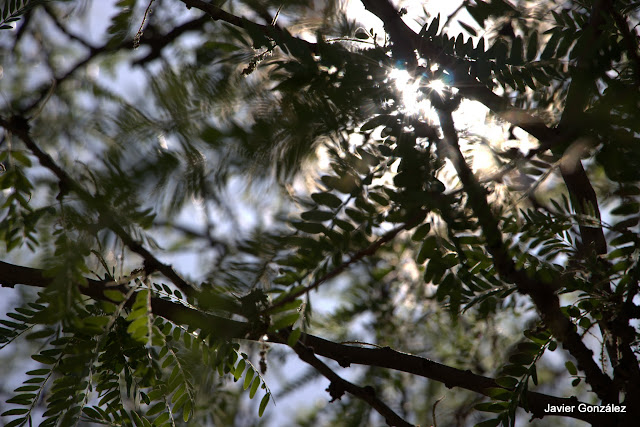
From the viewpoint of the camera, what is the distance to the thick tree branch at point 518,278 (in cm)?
48

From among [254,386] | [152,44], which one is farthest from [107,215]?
[152,44]

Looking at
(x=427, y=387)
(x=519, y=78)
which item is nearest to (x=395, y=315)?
(x=427, y=387)

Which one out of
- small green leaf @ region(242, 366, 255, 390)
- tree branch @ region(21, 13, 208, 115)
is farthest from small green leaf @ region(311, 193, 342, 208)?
tree branch @ region(21, 13, 208, 115)

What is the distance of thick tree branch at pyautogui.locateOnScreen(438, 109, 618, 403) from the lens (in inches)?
19.1

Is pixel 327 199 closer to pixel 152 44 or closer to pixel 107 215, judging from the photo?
pixel 107 215

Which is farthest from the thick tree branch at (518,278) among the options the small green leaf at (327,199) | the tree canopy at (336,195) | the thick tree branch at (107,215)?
the thick tree branch at (107,215)

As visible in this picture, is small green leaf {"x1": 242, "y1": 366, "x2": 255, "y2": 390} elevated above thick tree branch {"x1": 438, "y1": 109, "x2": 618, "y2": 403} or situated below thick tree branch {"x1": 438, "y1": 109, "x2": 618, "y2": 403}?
below

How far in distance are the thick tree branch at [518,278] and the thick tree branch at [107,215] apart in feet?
0.98
